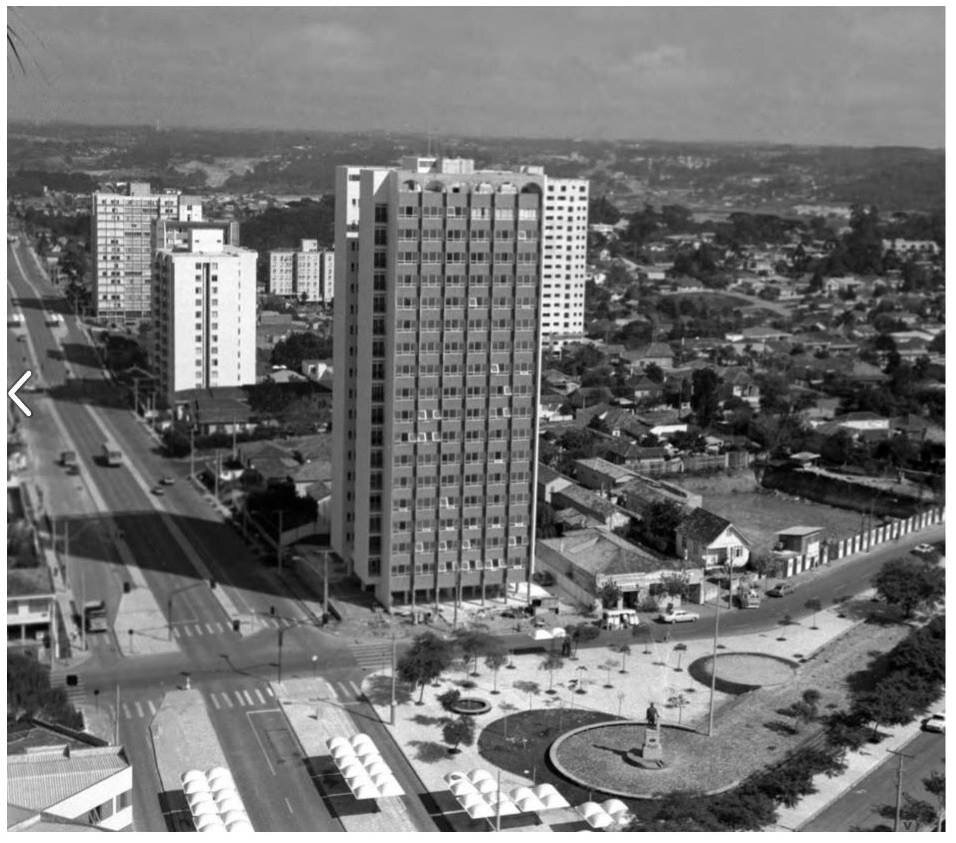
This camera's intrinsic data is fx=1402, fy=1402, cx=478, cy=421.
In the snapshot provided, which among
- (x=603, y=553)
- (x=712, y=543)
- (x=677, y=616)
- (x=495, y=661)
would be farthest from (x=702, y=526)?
(x=495, y=661)

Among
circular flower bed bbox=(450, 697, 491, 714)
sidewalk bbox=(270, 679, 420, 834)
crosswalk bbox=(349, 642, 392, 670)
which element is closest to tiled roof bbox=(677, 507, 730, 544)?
crosswalk bbox=(349, 642, 392, 670)

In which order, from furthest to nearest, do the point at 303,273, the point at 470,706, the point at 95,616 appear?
the point at 303,273, the point at 95,616, the point at 470,706

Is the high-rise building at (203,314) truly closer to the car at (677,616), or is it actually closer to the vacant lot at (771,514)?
the vacant lot at (771,514)

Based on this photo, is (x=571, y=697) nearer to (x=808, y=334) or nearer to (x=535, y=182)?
(x=535, y=182)

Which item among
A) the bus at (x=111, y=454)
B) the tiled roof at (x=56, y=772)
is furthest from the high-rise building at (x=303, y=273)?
the tiled roof at (x=56, y=772)

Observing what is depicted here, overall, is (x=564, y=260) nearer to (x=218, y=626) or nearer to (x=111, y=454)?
(x=111, y=454)
